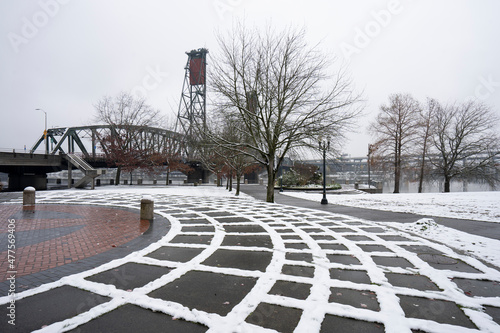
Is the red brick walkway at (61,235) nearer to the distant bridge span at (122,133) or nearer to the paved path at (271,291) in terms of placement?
the paved path at (271,291)

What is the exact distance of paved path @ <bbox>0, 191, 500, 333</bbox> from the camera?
272 cm

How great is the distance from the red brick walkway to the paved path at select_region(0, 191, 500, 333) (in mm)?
1027

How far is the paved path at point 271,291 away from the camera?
2723mm

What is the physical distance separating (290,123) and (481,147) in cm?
2483

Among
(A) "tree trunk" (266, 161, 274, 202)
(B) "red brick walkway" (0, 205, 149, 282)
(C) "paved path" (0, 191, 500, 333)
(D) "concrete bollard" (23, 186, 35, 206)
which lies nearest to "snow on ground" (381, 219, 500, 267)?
(C) "paved path" (0, 191, 500, 333)

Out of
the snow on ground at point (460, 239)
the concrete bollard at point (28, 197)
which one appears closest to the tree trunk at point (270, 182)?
the snow on ground at point (460, 239)

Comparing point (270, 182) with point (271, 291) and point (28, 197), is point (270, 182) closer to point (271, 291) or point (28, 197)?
point (271, 291)

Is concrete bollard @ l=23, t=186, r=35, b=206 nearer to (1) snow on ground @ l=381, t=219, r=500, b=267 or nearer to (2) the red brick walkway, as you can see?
(2) the red brick walkway

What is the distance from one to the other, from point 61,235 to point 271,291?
5.91 metres

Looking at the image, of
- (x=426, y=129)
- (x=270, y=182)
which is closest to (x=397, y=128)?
(x=426, y=129)

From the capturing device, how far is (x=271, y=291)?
3.48m

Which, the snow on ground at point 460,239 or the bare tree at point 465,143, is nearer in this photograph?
the snow on ground at point 460,239

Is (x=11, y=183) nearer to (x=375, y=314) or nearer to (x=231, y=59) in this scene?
(x=231, y=59)

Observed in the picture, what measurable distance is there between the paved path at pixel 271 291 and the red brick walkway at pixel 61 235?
1.03 meters
